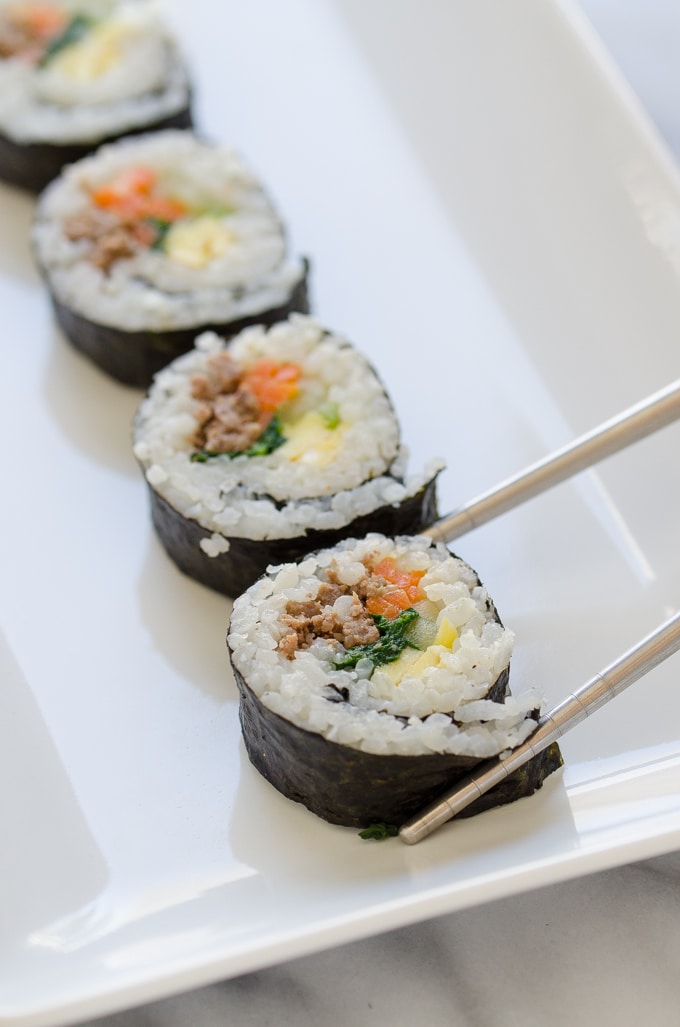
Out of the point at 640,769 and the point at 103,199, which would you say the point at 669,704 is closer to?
the point at 640,769

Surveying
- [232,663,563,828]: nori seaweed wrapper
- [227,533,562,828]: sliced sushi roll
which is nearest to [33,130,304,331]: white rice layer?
[227,533,562,828]: sliced sushi roll

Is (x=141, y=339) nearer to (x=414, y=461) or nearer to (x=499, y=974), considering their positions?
(x=414, y=461)

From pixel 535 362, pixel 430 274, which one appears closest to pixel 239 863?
pixel 535 362

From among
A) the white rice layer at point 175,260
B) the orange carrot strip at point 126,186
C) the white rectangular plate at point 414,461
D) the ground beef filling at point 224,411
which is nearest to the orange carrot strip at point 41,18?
the white rectangular plate at point 414,461

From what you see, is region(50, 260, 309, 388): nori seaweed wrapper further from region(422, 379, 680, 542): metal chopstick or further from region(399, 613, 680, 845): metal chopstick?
region(399, 613, 680, 845): metal chopstick

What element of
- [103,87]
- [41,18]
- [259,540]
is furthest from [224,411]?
[41,18]
